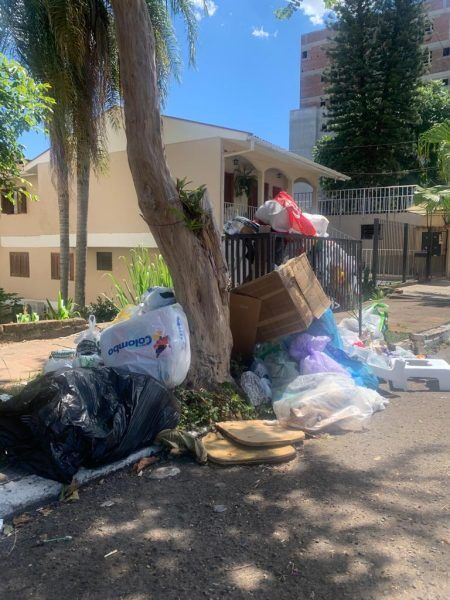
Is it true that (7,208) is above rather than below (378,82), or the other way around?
below

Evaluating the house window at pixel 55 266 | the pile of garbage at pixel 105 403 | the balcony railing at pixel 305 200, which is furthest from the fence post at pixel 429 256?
the pile of garbage at pixel 105 403

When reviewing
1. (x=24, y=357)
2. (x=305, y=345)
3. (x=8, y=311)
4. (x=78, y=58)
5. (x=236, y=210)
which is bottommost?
(x=8, y=311)

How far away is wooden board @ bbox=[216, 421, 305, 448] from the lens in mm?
3750

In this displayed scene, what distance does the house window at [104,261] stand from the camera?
57.2 feet

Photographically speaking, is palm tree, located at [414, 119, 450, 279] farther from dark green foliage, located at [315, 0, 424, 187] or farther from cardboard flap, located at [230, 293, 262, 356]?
cardboard flap, located at [230, 293, 262, 356]

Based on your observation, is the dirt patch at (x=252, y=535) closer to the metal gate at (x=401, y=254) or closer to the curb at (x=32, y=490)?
the curb at (x=32, y=490)

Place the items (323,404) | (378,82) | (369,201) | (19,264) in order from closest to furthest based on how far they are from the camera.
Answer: (323,404) < (19,264) < (369,201) < (378,82)

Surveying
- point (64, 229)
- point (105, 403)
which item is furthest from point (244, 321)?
point (64, 229)

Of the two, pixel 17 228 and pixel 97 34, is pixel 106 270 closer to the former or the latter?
pixel 17 228

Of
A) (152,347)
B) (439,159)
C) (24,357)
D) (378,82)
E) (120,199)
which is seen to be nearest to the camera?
(152,347)

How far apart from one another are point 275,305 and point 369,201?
17.8 metres

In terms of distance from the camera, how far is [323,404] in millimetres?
4359

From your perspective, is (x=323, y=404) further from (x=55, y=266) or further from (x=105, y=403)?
(x=55, y=266)

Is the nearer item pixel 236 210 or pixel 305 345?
pixel 305 345
